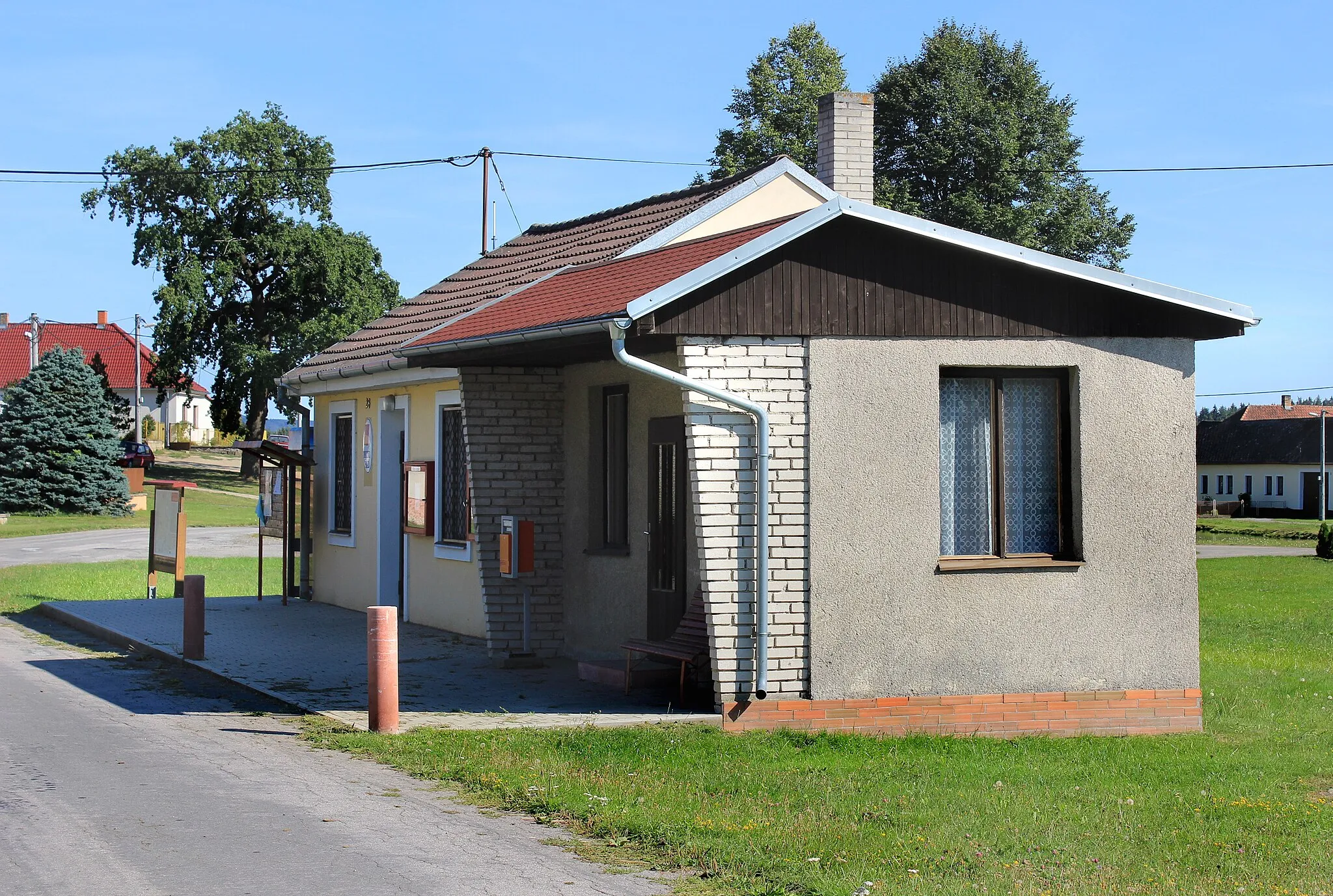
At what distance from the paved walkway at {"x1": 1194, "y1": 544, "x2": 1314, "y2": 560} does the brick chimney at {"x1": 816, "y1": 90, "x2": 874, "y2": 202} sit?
978 inches

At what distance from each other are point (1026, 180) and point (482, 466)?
1637 inches

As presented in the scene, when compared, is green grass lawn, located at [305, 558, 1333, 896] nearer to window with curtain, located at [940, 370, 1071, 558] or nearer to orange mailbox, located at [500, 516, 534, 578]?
window with curtain, located at [940, 370, 1071, 558]

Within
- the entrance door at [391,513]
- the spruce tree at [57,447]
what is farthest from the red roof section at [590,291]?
the spruce tree at [57,447]

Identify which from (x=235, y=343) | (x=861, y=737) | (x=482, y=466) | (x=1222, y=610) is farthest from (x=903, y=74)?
Answer: (x=861, y=737)

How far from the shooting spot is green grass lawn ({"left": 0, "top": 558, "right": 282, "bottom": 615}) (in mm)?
21922

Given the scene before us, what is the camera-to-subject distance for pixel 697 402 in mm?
10086

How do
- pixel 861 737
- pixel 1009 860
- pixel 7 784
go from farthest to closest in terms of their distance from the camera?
pixel 861 737
pixel 7 784
pixel 1009 860

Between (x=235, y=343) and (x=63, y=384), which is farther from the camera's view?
(x=235, y=343)

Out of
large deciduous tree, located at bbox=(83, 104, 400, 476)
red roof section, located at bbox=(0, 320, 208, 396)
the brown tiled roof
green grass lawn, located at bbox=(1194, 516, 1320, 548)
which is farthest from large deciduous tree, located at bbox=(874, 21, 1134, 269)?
red roof section, located at bbox=(0, 320, 208, 396)

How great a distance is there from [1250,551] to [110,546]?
31.8 metres

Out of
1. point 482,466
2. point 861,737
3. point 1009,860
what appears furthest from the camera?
point 482,466

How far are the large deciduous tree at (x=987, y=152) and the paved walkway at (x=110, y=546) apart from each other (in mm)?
24503

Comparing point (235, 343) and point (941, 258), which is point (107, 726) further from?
point (235, 343)

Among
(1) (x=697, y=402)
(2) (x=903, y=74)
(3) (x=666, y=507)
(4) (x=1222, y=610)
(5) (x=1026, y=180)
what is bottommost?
(4) (x=1222, y=610)
